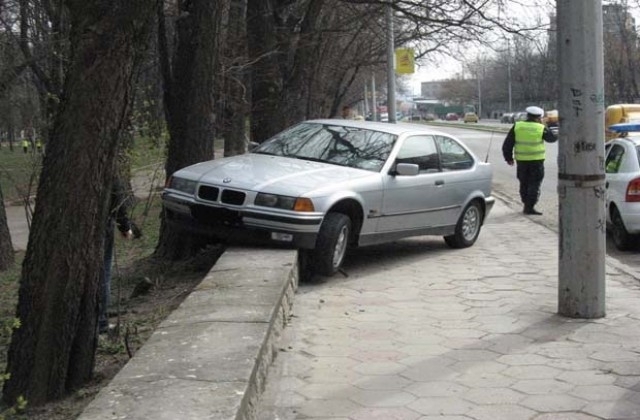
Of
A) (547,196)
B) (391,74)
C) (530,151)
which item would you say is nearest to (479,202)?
(530,151)

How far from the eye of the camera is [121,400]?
3373 millimetres

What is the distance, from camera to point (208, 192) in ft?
24.2

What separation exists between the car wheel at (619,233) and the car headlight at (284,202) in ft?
15.8

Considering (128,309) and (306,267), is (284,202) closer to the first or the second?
(306,267)

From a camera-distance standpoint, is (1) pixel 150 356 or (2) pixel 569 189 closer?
(1) pixel 150 356

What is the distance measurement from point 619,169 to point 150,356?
25.4 feet

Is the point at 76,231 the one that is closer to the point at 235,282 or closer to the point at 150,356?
the point at 150,356

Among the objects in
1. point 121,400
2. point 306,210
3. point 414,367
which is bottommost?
point 414,367

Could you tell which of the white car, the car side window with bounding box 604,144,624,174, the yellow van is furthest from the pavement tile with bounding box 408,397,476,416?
the yellow van

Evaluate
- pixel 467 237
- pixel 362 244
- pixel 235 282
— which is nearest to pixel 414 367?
pixel 235 282

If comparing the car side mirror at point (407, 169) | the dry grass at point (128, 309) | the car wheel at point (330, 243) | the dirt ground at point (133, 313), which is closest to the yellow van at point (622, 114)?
the car side mirror at point (407, 169)

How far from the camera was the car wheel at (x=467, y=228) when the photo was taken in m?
9.71

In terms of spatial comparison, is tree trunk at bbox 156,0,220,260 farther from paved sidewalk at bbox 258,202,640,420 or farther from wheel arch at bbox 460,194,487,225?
wheel arch at bbox 460,194,487,225

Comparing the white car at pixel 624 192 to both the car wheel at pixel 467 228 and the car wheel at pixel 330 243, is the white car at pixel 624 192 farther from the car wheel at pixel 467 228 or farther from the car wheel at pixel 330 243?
the car wheel at pixel 330 243
